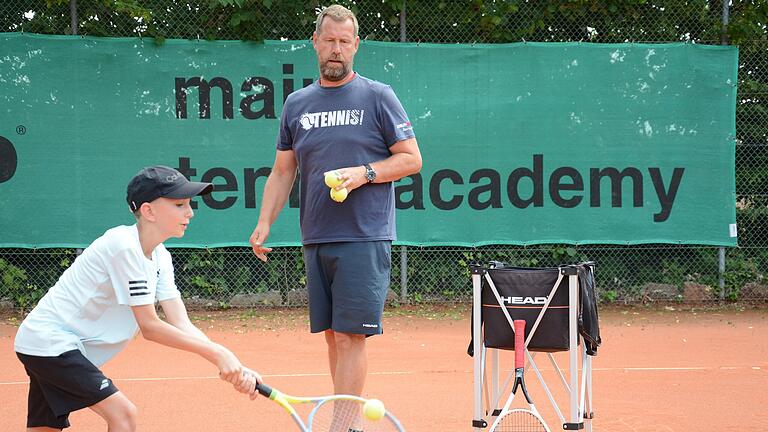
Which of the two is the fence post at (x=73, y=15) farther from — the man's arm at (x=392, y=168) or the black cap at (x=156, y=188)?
the black cap at (x=156, y=188)

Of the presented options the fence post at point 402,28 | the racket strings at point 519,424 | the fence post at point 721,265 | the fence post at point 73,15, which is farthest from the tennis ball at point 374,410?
the fence post at point 721,265

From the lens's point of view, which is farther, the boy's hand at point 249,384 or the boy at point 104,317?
the boy at point 104,317

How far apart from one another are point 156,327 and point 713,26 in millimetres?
7403

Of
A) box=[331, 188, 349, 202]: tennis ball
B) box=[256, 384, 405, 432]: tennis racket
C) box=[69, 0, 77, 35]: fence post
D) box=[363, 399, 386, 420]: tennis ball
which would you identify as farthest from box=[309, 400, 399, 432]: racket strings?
box=[69, 0, 77, 35]: fence post

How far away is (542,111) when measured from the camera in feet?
28.9

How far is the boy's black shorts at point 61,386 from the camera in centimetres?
313

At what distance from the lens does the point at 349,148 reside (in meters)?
3.90

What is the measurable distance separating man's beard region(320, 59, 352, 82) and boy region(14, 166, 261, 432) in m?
0.92

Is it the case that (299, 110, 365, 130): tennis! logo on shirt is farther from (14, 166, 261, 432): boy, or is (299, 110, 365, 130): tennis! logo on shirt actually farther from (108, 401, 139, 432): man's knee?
(108, 401, 139, 432): man's knee

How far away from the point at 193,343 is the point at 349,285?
0.97 m

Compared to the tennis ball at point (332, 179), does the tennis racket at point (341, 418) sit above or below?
below

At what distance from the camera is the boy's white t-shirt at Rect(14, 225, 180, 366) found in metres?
3.10

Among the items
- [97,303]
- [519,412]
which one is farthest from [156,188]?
[519,412]

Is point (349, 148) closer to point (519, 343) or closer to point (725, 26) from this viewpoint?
point (519, 343)
